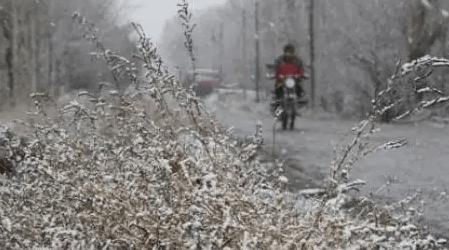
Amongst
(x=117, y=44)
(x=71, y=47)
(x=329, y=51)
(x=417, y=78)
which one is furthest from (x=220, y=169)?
(x=117, y=44)

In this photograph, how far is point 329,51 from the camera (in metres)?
35.0

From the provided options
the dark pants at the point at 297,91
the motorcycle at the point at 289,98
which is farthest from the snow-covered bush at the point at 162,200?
the dark pants at the point at 297,91

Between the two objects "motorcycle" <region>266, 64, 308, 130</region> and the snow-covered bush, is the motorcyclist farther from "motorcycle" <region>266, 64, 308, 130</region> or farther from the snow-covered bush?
the snow-covered bush

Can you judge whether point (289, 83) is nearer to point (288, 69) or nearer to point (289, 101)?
point (288, 69)

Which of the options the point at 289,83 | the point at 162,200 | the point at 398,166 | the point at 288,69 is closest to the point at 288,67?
the point at 288,69

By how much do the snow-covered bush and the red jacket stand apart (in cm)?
1234

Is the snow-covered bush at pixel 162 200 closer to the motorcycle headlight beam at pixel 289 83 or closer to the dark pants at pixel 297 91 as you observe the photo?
the motorcycle headlight beam at pixel 289 83

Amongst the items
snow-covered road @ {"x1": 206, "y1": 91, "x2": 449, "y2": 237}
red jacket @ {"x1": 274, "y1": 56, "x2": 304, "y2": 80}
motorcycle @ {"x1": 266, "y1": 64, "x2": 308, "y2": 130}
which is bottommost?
snow-covered road @ {"x1": 206, "y1": 91, "x2": 449, "y2": 237}

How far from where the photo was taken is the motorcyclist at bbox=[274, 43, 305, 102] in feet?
55.7

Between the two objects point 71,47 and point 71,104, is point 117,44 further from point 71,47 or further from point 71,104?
point 71,104

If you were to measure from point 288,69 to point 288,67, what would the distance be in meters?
0.05

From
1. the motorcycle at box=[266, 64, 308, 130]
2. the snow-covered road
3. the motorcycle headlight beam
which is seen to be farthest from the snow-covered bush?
the motorcycle headlight beam

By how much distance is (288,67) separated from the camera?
55.7 ft

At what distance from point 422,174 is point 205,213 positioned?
225 inches
